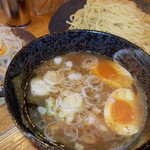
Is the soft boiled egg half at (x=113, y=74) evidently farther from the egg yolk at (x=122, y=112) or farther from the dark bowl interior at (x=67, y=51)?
the egg yolk at (x=122, y=112)

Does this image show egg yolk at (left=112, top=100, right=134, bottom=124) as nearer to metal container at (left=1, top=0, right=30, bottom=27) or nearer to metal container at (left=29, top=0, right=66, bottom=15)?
metal container at (left=1, top=0, right=30, bottom=27)

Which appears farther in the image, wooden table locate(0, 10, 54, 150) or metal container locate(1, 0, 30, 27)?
metal container locate(1, 0, 30, 27)

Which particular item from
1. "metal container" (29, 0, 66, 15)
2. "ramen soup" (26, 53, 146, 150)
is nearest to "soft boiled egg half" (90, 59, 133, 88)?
"ramen soup" (26, 53, 146, 150)

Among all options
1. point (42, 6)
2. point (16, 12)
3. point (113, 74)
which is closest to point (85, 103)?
point (113, 74)

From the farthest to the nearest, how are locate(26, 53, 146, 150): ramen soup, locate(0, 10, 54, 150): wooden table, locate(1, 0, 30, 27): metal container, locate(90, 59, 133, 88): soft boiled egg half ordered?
locate(1, 0, 30, 27): metal container
locate(90, 59, 133, 88): soft boiled egg half
locate(0, 10, 54, 150): wooden table
locate(26, 53, 146, 150): ramen soup

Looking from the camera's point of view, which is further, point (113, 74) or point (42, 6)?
point (42, 6)

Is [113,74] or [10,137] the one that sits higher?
[113,74]

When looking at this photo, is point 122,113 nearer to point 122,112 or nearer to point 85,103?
point 122,112
